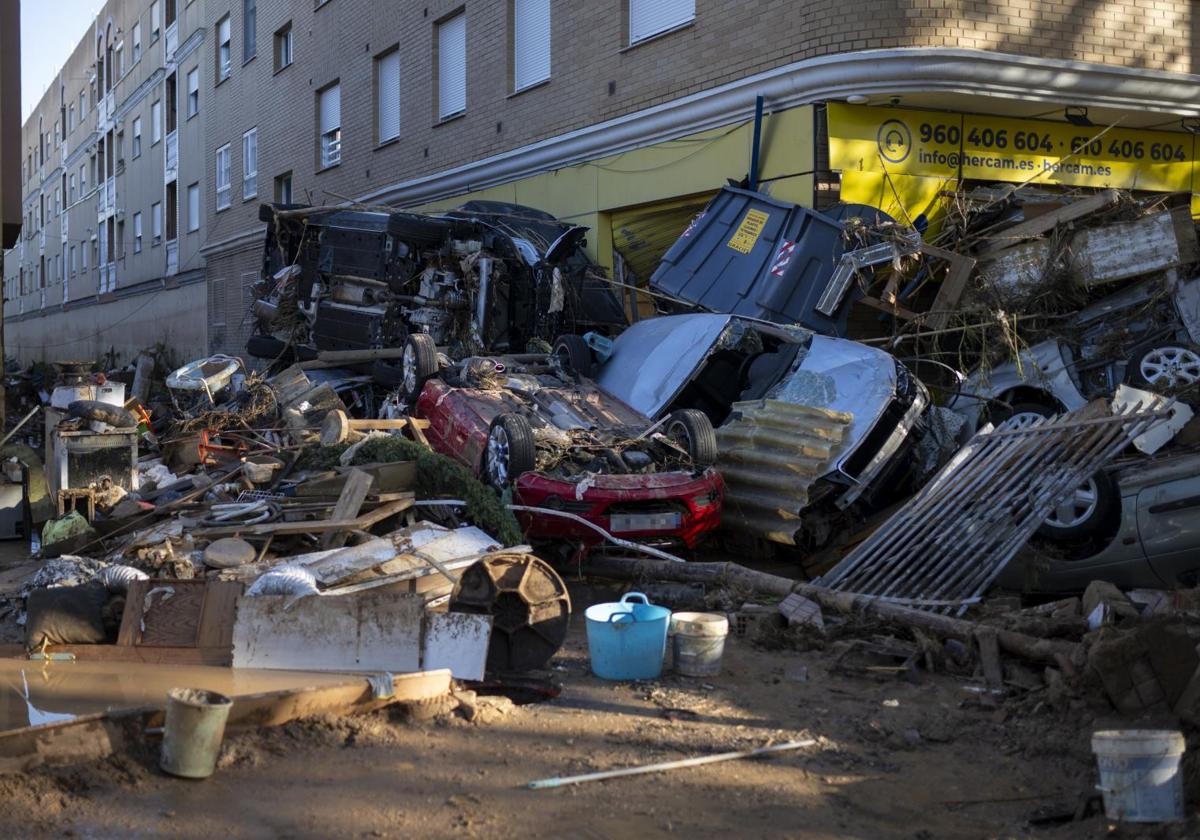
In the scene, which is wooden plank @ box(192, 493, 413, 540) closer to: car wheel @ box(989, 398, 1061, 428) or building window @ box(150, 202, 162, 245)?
car wheel @ box(989, 398, 1061, 428)

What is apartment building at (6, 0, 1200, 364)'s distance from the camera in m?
12.0

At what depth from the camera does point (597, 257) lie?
15.7 metres

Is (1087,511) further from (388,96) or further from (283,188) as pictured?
(283,188)

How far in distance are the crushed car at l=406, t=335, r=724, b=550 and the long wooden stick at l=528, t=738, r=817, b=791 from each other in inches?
120

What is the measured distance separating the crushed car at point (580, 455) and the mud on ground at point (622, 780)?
2.22 m

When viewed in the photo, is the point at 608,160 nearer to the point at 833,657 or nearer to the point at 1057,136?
the point at 1057,136

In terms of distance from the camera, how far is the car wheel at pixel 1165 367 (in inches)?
352

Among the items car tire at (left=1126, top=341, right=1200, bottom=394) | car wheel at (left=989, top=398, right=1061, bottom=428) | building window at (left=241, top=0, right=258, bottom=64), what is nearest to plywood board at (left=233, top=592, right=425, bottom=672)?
car wheel at (left=989, top=398, right=1061, bottom=428)

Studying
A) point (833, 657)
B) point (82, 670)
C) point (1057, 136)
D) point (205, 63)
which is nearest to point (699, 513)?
point (833, 657)

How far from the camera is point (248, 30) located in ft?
89.6

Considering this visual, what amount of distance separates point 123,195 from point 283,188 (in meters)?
16.8

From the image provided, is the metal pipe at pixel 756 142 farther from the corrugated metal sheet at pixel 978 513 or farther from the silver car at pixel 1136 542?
the silver car at pixel 1136 542

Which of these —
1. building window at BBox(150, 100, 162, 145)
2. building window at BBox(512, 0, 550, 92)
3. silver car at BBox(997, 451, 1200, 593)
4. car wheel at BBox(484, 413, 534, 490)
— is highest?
building window at BBox(150, 100, 162, 145)

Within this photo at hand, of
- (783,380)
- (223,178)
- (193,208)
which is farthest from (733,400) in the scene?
(193,208)
